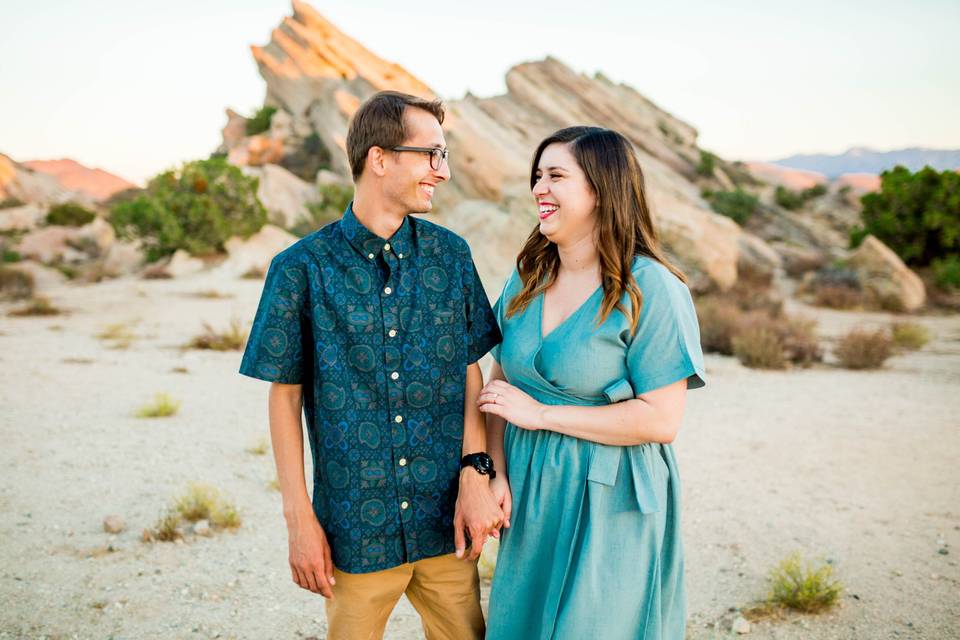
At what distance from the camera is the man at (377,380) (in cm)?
193

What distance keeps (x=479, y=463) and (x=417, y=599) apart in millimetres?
584

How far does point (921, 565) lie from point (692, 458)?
2.13 metres

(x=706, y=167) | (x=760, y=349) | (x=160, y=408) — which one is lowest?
(x=160, y=408)

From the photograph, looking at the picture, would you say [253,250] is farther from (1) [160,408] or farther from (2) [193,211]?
(1) [160,408]

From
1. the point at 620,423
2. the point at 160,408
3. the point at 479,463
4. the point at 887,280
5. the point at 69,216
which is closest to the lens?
the point at 620,423

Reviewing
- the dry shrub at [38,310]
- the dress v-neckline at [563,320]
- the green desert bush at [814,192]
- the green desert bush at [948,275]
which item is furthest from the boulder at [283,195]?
the dress v-neckline at [563,320]

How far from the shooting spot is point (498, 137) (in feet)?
58.2

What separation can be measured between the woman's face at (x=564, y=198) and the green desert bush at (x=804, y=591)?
8.45 ft

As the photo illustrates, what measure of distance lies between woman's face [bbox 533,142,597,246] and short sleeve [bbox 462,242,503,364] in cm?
28

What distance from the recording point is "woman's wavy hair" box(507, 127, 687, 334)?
80.8 inches

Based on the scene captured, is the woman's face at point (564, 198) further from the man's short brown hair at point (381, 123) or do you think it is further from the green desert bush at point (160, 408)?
the green desert bush at point (160, 408)

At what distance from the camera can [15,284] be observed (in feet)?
51.2

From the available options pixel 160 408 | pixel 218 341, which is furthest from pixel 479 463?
pixel 218 341

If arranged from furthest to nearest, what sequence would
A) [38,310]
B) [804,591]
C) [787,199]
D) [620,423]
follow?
[787,199] < [38,310] < [804,591] < [620,423]
